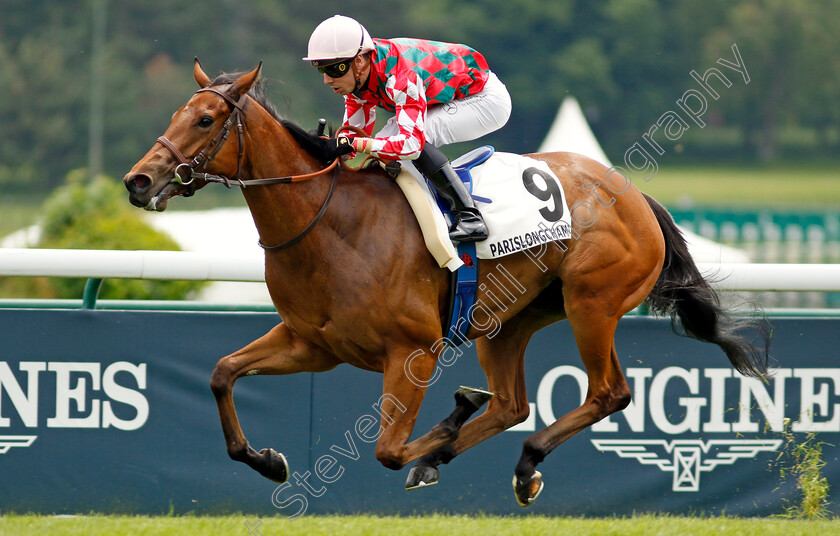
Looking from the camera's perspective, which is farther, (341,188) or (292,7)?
(292,7)

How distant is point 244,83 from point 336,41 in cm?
37

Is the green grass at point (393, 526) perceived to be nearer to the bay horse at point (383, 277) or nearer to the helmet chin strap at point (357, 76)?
the bay horse at point (383, 277)

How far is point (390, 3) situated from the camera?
41469 millimetres

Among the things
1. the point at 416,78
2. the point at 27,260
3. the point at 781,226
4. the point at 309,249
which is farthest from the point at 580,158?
the point at 781,226

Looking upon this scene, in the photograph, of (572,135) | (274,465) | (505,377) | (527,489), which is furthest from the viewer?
(572,135)

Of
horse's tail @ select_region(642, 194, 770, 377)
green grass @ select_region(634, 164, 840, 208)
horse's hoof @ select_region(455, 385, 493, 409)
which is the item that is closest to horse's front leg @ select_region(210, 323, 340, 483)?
horse's hoof @ select_region(455, 385, 493, 409)

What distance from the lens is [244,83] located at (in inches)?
149

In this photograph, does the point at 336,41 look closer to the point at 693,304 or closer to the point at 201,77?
the point at 201,77

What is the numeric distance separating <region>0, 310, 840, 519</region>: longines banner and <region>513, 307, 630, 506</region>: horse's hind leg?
779 mm

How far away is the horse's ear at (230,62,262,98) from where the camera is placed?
12.3ft

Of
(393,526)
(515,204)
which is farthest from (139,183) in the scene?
(393,526)

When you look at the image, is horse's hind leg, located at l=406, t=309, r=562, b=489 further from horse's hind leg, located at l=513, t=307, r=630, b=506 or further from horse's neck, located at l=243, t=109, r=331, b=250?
horse's neck, located at l=243, t=109, r=331, b=250

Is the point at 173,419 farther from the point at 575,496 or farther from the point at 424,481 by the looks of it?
the point at 575,496

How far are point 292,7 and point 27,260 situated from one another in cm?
3581
